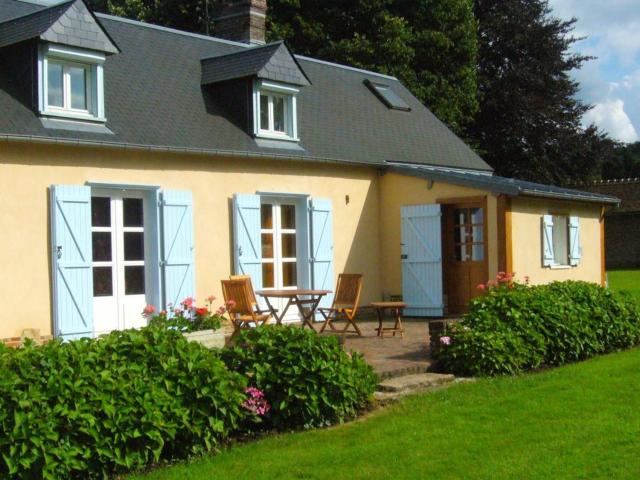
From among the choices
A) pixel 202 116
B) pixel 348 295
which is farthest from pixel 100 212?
pixel 348 295

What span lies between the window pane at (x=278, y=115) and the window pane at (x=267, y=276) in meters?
2.45

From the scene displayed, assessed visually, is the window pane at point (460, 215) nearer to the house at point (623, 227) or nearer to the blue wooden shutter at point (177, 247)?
the blue wooden shutter at point (177, 247)

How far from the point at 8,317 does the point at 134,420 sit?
5.32m

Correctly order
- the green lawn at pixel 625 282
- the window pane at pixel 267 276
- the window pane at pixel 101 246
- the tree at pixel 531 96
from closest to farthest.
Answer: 1. the window pane at pixel 101 246
2. the window pane at pixel 267 276
3. the green lawn at pixel 625 282
4. the tree at pixel 531 96

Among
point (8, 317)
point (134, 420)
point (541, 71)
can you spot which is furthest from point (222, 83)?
point (541, 71)

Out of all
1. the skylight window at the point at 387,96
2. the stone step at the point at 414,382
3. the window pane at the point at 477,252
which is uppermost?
the skylight window at the point at 387,96

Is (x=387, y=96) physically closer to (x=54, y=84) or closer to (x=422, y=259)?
(x=422, y=259)

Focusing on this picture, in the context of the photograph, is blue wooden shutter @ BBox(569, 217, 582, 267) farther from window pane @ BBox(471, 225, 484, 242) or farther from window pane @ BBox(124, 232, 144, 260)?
window pane @ BBox(124, 232, 144, 260)

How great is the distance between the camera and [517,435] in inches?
258

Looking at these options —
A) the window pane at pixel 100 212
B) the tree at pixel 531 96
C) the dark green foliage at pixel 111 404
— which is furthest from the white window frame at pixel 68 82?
the tree at pixel 531 96

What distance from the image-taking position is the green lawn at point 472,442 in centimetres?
572

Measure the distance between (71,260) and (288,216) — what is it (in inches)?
176

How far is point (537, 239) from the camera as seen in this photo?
15.0 meters

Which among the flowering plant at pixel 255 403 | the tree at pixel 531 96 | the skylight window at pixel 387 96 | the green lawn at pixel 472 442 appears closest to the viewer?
the green lawn at pixel 472 442
